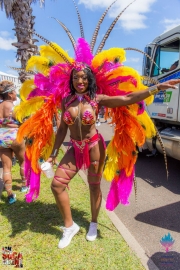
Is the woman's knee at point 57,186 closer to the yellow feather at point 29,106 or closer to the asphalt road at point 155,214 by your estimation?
the yellow feather at point 29,106

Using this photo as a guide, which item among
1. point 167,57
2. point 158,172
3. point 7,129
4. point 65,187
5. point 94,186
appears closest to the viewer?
point 65,187

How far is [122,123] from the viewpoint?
8.29ft

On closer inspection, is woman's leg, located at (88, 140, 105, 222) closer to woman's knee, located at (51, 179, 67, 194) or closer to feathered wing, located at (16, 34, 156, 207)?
feathered wing, located at (16, 34, 156, 207)

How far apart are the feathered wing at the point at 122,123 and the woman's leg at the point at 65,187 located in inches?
19.5

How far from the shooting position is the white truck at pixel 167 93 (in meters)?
4.20

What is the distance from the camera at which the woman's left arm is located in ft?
6.52

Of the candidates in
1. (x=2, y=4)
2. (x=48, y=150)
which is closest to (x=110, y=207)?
(x=48, y=150)

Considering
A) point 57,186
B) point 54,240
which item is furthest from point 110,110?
point 54,240

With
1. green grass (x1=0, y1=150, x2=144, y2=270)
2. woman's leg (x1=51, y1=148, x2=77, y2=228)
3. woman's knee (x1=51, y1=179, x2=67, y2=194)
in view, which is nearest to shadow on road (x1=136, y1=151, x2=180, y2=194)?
green grass (x1=0, y1=150, x2=144, y2=270)

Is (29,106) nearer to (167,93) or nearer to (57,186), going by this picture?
(57,186)

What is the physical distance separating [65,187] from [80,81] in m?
1.09

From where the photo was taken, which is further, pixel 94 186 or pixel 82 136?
pixel 94 186

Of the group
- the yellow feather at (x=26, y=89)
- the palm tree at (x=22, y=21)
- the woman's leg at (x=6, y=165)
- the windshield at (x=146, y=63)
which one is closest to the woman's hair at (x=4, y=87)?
the yellow feather at (x=26, y=89)

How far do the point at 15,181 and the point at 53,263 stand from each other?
7.30ft
